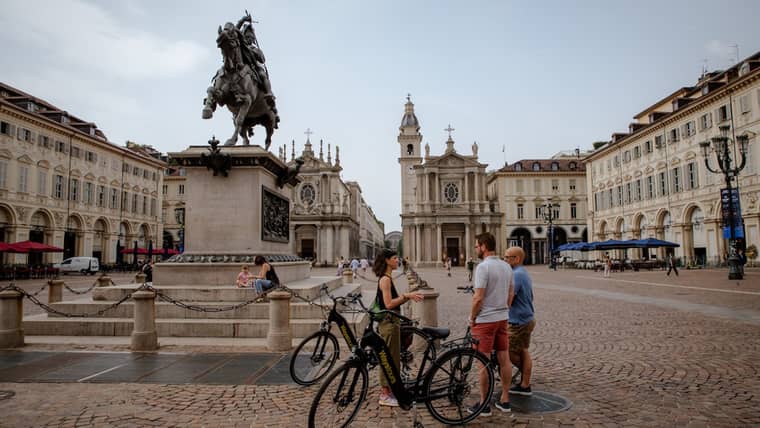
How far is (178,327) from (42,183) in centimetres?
3597

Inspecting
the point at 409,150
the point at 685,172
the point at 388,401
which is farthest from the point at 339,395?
the point at 409,150

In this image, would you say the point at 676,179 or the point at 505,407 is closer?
the point at 505,407

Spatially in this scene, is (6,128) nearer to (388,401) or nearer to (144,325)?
(144,325)

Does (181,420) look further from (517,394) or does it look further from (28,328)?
(28,328)

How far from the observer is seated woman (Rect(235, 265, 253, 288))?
30.6 ft

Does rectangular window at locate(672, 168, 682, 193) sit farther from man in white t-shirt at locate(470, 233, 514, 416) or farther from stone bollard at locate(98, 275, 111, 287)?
stone bollard at locate(98, 275, 111, 287)

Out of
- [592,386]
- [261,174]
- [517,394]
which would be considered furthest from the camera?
[261,174]

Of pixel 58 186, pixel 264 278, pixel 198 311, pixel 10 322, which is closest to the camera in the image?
pixel 10 322

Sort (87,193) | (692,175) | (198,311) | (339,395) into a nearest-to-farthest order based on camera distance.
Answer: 1. (339,395)
2. (198,311)
3. (692,175)
4. (87,193)

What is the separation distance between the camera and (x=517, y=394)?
17.5 feet

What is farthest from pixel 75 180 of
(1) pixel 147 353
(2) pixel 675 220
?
(2) pixel 675 220

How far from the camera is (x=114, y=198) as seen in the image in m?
45.8

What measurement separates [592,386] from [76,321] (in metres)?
8.84

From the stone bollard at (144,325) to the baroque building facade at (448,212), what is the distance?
196 ft
